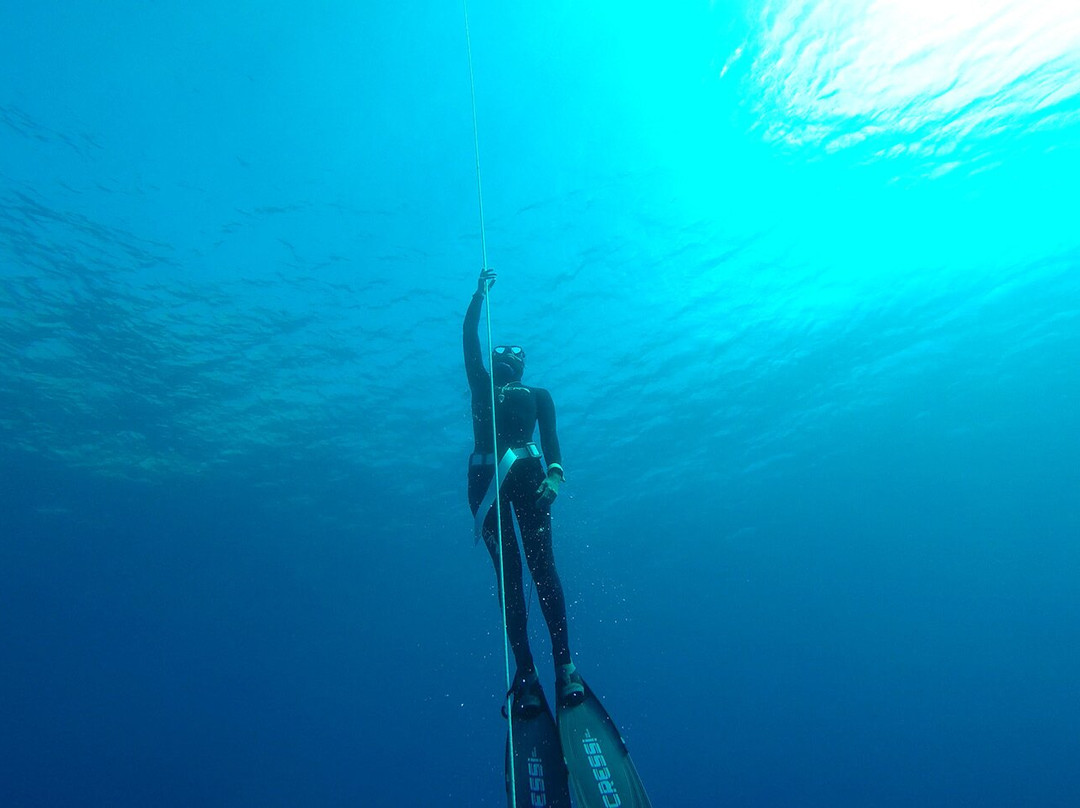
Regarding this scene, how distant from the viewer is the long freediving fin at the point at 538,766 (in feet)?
13.7

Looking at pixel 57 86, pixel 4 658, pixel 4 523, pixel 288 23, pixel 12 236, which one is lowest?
pixel 288 23

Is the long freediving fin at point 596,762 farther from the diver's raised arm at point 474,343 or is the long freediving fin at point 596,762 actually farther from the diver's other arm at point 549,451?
the diver's raised arm at point 474,343

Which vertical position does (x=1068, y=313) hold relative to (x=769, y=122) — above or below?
above

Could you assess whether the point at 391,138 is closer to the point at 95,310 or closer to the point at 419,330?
the point at 419,330

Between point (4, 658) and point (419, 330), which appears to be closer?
point (419, 330)

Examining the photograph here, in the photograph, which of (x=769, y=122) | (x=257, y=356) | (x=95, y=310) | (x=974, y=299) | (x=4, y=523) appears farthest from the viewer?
(x=4, y=523)

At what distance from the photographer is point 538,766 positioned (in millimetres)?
4355

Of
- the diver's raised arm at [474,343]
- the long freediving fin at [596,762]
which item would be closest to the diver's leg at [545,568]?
the long freediving fin at [596,762]

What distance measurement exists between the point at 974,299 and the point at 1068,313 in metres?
4.99

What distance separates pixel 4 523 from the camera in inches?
1014

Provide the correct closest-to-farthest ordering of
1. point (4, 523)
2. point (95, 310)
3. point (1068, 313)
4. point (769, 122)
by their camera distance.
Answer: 1. point (769, 122)
2. point (95, 310)
3. point (1068, 313)
4. point (4, 523)

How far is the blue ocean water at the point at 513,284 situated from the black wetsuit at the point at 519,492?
6.35 m

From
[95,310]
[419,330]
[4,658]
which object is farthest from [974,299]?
[4,658]

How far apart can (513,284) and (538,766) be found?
36.0 feet
